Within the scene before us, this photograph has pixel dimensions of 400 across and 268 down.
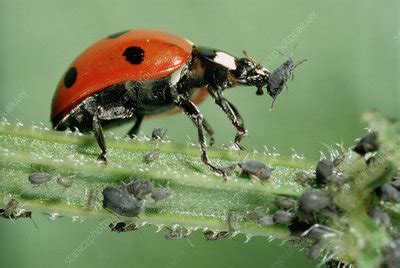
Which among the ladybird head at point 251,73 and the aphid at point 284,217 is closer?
the aphid at point 284,217

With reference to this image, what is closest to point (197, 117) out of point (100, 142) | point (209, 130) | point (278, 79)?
point (209, 130)

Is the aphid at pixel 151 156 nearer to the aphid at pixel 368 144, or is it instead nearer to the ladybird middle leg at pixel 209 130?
the aphid at pixel 368 144

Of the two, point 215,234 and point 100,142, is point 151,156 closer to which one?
point 100,142

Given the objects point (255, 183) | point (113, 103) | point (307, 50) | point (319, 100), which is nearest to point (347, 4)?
point (307, 50)

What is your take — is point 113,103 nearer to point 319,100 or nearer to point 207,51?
point 207,51

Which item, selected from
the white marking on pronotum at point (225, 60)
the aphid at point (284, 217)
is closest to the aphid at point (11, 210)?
the aphid at point (284, 217)

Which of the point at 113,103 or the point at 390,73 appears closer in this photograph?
the point at 113,103

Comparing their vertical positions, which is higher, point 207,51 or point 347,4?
point 347,4
